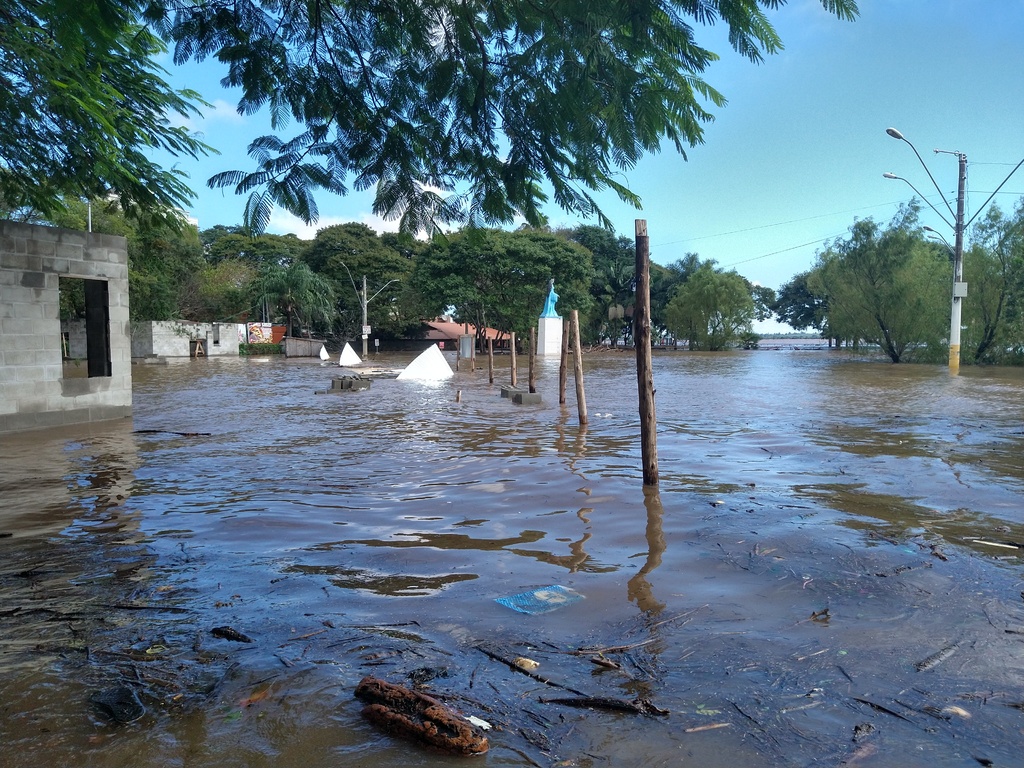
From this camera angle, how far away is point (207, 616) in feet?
13.5

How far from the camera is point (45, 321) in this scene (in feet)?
39.6

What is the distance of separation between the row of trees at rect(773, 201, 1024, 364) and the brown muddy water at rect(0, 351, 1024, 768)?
30296 millimetres

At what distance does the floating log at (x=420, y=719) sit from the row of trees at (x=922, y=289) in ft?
124

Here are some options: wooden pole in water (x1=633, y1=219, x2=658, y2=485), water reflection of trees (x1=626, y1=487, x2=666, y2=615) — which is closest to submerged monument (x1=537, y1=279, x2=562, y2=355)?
wooden pole in water (x1=633, y1=219, x2=658, y2=485)

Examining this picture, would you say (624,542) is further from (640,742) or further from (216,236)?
(216,236)

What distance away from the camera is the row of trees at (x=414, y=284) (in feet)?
147

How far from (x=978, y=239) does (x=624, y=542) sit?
38339 mm

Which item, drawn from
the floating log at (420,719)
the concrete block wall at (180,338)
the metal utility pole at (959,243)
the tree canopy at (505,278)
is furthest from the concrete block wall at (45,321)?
the tree canopy at (505,278)

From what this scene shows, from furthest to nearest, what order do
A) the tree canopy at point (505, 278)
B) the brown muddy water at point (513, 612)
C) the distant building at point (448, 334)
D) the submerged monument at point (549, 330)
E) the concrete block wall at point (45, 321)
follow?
the distant building at point (448, 334), the submerged monument at point (549, 330), the tree canopy at point (505, 278), the concrete block wall at point (45, 321), the brown muddy water at point (513, 612)

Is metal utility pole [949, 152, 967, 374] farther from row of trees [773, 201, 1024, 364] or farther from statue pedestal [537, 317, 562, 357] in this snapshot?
statue pedestal [537, 317, 562, 357]

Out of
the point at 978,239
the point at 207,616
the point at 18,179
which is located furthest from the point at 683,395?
the point at 978,239

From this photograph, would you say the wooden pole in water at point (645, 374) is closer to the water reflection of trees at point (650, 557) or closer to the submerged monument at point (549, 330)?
the water reflection of trees at point (650, 557)

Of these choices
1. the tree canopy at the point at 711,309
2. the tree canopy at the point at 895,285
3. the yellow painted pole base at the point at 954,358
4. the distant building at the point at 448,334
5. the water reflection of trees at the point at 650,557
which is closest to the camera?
the water reflection of trees at the point at 650,557

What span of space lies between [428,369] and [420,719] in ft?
81.2
